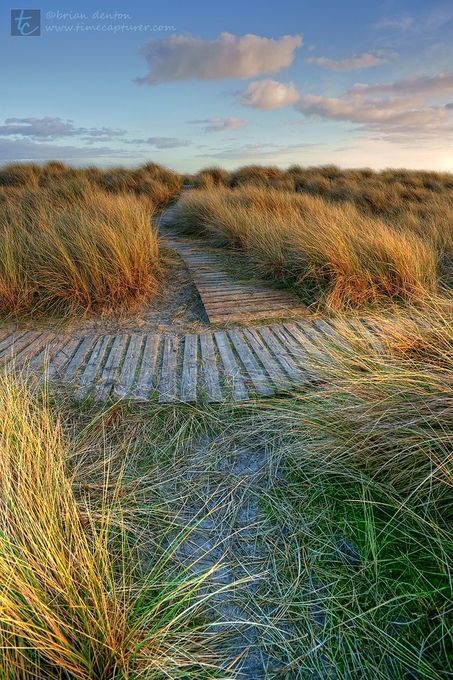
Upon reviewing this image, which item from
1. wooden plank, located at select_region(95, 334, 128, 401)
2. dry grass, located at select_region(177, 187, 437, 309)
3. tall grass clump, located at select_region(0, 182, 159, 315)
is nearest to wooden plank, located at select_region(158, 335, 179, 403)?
wooden plank, located at select_region(95, 334, 128, 401)

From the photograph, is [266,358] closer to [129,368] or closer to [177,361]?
[177,361]

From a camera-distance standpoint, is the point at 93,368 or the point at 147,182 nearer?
the point at 93,368

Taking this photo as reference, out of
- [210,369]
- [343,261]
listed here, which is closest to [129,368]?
[210,369]

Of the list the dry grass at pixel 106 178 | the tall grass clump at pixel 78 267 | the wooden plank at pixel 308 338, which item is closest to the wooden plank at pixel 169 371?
the wooden plank at pixel 308 338

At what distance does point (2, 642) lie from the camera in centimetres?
121

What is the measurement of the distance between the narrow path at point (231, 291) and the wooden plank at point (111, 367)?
31.8 inches

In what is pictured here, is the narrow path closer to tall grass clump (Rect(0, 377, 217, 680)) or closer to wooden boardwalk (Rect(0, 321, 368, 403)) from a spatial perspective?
A: wooden boardwalk (Rect(0, 321, 368, 403))

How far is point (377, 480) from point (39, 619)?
135cm

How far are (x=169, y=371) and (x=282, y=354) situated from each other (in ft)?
2.59

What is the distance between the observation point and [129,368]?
3.15 metres

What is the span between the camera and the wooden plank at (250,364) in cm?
282

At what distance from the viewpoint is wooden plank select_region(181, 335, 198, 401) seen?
110 inches

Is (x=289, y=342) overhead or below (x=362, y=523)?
overhead

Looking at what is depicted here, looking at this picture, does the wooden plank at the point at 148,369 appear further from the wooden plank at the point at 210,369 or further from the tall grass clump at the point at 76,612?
the tall grass clump at the point at 76,612
